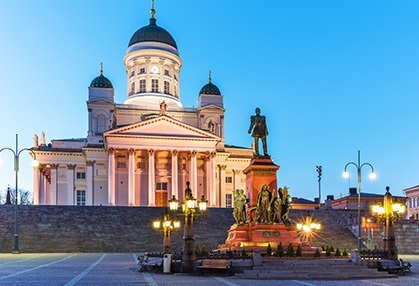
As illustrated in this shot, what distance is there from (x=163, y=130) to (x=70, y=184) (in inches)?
584

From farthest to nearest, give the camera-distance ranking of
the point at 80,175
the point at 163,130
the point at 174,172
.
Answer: the point at 80,175
the point at 174,172
the point at 163,130

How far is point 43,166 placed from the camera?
79125 mm

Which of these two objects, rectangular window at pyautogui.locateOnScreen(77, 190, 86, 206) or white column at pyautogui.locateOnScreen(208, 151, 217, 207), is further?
rectangular window at pyautogui.locateOnScreen(77, 190, 86, 206)

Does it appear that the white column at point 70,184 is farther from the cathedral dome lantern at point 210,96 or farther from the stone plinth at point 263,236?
the stone plinth at point 263,236

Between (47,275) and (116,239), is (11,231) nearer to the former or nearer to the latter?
(116,239)

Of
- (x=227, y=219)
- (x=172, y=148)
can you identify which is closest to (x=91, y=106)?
(x=172, y=148)

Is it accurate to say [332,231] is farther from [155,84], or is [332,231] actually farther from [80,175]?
[155,84]

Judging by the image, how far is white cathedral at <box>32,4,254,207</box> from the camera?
73875 mm

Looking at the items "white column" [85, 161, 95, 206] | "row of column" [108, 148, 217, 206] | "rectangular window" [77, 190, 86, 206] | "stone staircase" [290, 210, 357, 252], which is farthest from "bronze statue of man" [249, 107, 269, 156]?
"rectangular window" [77, 190, 86, 206]

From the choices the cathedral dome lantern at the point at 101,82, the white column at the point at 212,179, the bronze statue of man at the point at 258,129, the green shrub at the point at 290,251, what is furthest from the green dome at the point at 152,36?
the green shrub at the point at 290,251

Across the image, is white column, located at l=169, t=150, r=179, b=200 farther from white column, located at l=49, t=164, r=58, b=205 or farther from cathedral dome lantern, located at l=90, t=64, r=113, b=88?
cathedral dome lantern, located at l=90, t=64, r=113, b=88

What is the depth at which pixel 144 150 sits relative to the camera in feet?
242

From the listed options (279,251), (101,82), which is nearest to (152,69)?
(101,82)

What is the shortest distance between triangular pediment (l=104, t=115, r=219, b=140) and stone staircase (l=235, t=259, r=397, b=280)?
5170 centimetres
